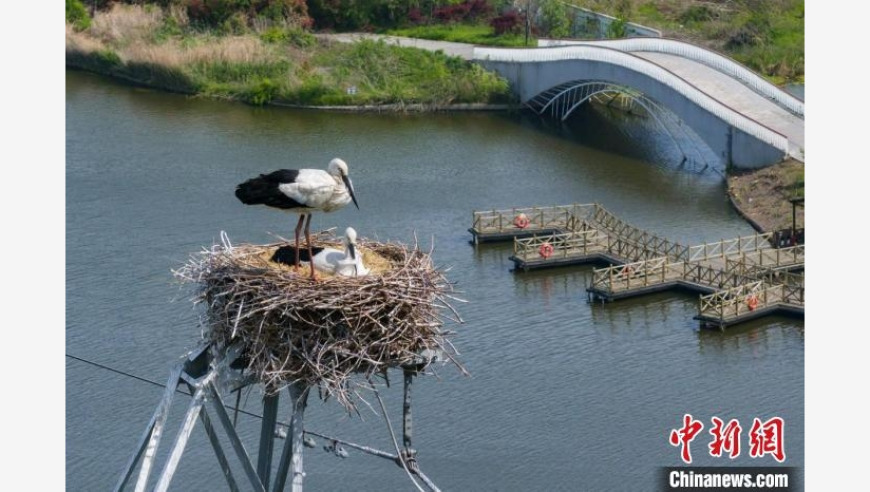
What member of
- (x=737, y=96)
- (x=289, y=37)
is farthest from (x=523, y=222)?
(x=289, y=37)

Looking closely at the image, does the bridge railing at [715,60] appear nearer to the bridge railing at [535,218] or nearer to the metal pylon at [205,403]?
the bridge railing at [535,218]

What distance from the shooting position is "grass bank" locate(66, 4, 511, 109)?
7781 cm

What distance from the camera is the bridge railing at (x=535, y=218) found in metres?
55.2

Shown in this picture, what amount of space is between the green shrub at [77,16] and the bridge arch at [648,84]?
22.7 meters

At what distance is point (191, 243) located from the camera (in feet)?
171

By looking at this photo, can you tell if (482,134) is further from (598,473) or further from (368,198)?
(598,473)

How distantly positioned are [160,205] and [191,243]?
500 centimetres

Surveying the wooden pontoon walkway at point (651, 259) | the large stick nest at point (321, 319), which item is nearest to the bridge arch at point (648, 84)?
the wooden pontoon walkway at point (651, 259)

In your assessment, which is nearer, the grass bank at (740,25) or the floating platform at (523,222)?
the floating platform at (523,222)

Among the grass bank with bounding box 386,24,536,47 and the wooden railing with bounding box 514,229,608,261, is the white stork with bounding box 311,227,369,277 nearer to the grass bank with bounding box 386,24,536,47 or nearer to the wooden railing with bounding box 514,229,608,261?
the wooden railing with bounding box 514,229,608,261

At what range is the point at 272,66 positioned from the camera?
7981cm

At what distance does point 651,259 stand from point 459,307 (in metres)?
7.36

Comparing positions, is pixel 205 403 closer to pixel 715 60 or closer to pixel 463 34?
pixel 715 60

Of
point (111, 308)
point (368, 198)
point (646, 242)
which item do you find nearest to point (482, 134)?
point (368, 198)
